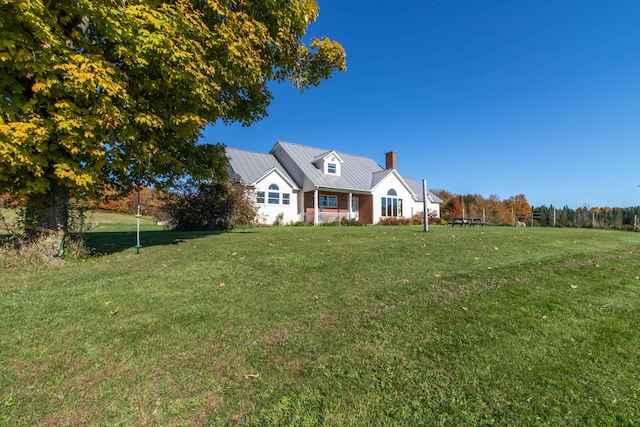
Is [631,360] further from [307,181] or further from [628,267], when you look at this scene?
[307,181]

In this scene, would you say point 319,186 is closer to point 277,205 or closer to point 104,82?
point 277,205

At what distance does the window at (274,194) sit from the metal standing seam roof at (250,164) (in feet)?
3.93

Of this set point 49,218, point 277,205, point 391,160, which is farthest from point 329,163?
point 49,218

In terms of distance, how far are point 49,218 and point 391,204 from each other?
25341mm

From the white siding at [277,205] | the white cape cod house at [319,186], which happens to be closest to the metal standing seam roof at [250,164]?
the white cape cod house at [319,186]

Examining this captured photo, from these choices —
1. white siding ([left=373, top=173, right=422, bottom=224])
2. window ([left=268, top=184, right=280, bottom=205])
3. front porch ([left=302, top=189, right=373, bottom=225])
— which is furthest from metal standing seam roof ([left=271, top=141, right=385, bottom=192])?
window ([left=268, top=184, right=280, bottom=205])

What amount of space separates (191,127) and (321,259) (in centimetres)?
443

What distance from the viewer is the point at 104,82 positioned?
574cm

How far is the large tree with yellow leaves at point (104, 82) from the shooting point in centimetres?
546

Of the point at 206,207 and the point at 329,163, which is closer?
the point at 206,207

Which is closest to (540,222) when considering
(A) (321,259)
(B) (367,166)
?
(B) (367,166)

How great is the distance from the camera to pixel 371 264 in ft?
21.2

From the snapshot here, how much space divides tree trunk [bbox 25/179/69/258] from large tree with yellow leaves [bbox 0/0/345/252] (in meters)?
0.02

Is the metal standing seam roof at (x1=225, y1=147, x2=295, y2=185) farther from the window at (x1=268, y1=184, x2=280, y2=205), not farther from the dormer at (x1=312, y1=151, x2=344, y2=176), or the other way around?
the dormer at (x1=312, y1=151, x2=344, y2=176)
